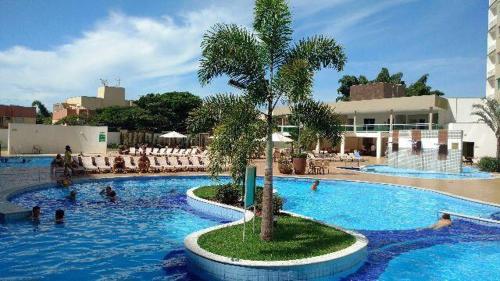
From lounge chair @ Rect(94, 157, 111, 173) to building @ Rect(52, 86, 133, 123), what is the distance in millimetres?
55670

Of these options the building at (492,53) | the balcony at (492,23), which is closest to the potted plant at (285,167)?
the building at (492,53)

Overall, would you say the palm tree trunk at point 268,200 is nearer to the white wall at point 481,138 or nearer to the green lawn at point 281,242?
the green lawn at point 281,242

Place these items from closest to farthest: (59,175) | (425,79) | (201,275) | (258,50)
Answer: (201,275) < (258,50) < (59,175) < (425,79)

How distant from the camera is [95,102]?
78625mm

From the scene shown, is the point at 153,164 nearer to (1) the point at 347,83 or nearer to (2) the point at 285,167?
(2) the point at 285,167

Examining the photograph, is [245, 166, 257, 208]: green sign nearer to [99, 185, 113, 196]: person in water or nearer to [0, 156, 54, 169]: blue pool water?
[99, 185, 113, 196]: person in water

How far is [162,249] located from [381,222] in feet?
21.9

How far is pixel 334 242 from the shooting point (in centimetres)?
817

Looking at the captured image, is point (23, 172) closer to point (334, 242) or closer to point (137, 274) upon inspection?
point (137, 274)

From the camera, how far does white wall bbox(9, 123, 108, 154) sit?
103 feet

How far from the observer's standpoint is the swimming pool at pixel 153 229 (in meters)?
7.78

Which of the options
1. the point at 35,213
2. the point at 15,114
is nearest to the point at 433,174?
the point at 35,213

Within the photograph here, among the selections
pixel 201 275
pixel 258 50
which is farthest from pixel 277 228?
pixel 258 50

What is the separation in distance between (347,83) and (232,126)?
2351 inches
